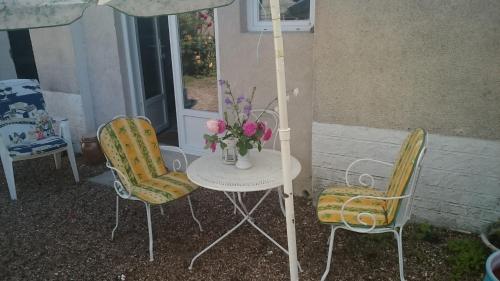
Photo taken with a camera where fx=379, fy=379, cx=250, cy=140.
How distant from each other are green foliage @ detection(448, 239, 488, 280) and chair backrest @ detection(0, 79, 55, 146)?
424cm

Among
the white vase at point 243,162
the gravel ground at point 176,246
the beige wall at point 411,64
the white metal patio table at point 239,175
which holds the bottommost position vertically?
the gravel ground at point 176,246

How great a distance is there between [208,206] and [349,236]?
4.56 feet

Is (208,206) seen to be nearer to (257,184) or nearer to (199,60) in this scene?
(257,184)

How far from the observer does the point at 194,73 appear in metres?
4.54

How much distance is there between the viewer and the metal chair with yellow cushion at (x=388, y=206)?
227cm

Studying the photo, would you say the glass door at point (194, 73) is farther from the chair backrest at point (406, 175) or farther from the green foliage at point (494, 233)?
the green foliage at point (494, 233)

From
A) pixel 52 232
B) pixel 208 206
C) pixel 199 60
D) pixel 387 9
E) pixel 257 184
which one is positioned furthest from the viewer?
pixel 199 60

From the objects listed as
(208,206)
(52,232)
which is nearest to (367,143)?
(208,206)

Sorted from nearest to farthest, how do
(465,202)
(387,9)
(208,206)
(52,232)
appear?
(387,9)
(465,202)
(52,232)
(208,206)

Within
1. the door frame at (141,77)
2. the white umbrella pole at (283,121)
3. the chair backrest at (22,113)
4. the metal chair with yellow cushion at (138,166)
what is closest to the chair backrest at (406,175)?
the white umbrella pole at (283,121)

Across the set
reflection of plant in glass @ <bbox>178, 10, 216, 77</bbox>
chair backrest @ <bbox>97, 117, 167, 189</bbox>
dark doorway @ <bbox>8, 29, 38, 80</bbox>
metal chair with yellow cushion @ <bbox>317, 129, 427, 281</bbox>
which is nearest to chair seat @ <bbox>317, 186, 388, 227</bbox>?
metal chair with yellow cushion @ <bbox>317, 129, 427, 281</bbox>

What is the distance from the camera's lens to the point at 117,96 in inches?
189

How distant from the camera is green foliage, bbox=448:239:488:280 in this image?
265cm

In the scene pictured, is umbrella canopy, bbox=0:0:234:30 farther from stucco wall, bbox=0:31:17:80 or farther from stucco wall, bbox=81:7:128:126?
stucco wall, bbox=0:31:17:80
